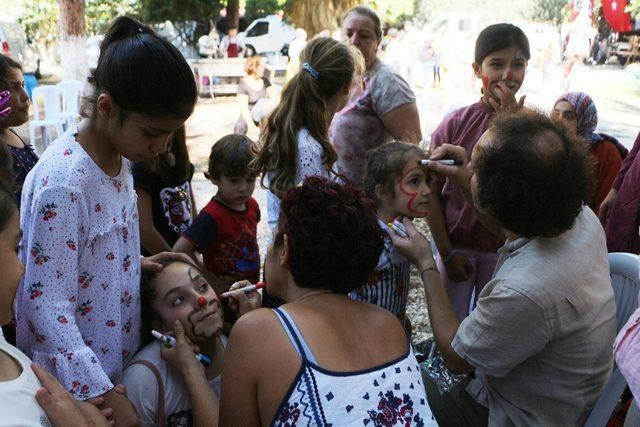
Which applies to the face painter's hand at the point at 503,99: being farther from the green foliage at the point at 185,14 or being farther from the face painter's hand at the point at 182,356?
the green foliage at the point at 185,14

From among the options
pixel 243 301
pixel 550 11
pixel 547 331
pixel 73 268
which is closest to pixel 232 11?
pixel 550 11

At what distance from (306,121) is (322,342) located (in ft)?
4.46

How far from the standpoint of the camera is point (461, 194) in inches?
101

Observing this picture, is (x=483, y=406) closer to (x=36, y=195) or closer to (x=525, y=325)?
(x=525, y=325)

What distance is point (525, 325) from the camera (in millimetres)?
1498

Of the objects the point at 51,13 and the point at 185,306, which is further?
the point at 51,13

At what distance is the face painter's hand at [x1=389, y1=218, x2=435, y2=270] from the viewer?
193cm

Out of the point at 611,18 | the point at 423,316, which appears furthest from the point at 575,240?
the point at 611,18

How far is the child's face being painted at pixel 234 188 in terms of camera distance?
8.58 ft

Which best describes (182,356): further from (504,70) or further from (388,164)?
(504,70)

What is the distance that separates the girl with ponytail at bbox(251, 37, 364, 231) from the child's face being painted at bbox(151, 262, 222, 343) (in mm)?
728

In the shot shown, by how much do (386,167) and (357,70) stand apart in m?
0.58

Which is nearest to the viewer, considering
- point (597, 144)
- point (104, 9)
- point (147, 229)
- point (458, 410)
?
point (458, 410)

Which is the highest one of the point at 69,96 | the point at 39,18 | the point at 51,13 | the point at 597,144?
the point at 597,144
